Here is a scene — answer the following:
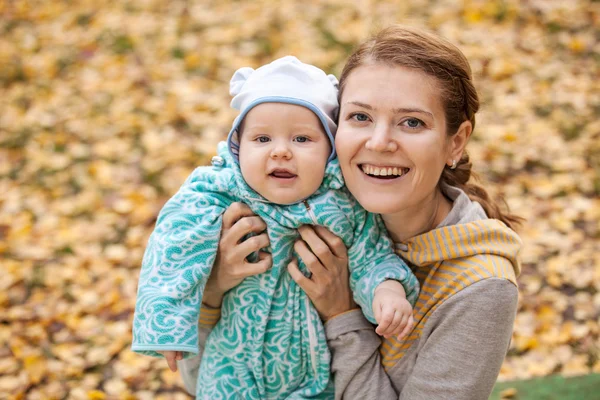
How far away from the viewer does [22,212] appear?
4477 millimetres

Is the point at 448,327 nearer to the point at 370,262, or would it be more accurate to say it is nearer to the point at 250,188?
the point at 370,262

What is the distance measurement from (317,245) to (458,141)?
53 centimetres

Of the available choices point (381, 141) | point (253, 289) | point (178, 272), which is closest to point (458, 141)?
point (381, 141)

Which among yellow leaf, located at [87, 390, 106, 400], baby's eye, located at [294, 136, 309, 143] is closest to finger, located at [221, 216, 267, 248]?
baby's eye, located at [294, 136, 309, 143]

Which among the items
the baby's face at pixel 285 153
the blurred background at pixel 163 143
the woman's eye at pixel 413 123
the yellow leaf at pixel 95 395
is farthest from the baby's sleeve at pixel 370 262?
the yellow leaf at pixel 95 395

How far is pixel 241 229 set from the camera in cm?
198

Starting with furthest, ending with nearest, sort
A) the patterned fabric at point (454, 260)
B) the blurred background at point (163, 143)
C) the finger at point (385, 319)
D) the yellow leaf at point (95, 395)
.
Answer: the blurred background at point (163, 143) < the yellow leaf at point (95, 395) < the patterned fabric at point (454, 260) < the finger at point (385, 319)

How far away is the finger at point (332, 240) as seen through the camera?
6.57 ft

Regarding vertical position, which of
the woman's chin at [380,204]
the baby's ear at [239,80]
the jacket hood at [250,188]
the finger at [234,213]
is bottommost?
the finger at [234,213]

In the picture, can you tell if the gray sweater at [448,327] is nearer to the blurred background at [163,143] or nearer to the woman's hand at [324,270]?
the woman's hand at [324,270]

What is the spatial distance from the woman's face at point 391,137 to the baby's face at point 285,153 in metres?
0.09

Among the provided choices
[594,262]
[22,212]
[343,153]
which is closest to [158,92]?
[22,212]

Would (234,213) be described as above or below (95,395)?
above

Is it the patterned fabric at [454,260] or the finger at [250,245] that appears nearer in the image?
the patterned fabric at [454,260]
